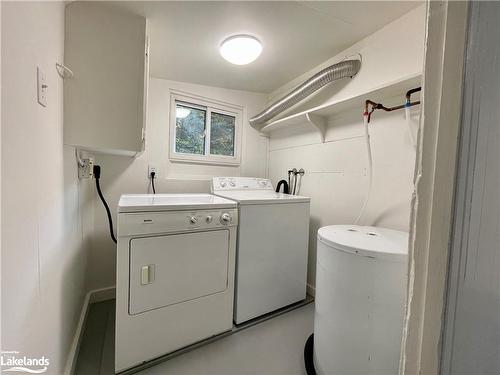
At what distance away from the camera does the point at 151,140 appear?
2.23 meters

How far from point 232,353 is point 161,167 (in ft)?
5.81

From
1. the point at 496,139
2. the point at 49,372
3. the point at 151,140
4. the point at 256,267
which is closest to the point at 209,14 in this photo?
the point at 151,140

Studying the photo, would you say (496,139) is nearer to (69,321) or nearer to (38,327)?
(38,327)

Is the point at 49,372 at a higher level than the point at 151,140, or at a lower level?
lower

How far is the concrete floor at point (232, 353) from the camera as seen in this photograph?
134cm

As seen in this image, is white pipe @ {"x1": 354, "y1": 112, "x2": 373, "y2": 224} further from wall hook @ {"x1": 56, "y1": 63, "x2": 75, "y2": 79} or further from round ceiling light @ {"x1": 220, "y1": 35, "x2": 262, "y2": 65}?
wall hook @ {"x1": 56, "y1": 63, "x2": 75, "y2": 79}

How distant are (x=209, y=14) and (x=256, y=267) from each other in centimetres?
185

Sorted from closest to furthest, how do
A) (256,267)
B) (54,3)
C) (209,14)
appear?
(54,3) → (209,14) → (256,267)

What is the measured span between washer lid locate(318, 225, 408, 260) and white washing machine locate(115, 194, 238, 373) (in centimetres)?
71

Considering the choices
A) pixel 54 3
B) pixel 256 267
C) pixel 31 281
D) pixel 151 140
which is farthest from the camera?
pixel 151 140

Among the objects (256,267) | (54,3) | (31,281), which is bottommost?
(256,267)

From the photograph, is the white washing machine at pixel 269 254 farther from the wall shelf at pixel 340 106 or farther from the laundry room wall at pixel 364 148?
the wall shelf at pixel 340 106

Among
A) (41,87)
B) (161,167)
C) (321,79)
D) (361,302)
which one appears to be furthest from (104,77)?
(361,302)

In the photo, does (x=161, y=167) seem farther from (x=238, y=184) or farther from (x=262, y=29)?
(x=262, y=29)
